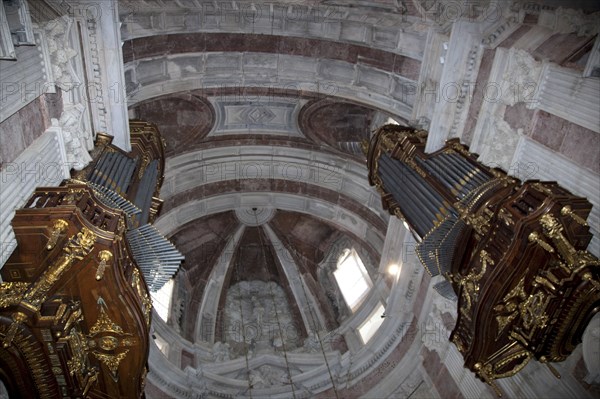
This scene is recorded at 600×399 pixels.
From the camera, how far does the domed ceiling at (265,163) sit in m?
8.99

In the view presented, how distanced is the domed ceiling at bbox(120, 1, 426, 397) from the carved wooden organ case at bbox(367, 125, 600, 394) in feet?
11.1

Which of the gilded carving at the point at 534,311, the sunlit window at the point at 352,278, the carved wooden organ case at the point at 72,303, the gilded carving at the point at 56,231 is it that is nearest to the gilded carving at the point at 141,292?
the carved wooden organ case at the point at 72,303

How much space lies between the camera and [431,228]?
7027 millimetres

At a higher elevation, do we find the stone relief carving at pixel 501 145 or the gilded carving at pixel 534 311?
the stone relief carving at pixel 501 145

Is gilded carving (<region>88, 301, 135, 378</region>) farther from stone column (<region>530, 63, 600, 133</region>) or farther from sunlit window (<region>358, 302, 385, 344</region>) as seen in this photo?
sunlit window (<region>358, 302, 385, 344</region>)

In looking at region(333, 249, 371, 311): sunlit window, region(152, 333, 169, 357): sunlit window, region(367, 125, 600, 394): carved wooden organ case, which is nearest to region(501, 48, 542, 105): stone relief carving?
region(367, 125, 600, 394): carved wooden organ case

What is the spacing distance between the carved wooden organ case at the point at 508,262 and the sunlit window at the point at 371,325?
4.73 m

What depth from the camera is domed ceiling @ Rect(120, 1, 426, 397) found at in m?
8.99

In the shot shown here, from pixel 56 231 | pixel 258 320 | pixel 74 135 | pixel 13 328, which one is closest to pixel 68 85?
pixel 74 135

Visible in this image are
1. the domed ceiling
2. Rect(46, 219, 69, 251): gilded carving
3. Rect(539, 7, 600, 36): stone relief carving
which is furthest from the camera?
the domed ceiling

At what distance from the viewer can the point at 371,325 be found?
11.9 metres

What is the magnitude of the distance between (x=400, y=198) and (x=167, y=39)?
5.08 meters

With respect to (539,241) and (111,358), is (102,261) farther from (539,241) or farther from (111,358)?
(539,241)

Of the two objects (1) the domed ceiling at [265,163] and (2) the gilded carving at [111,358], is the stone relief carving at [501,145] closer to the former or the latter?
(1) the domed ceiling at [265,163]
